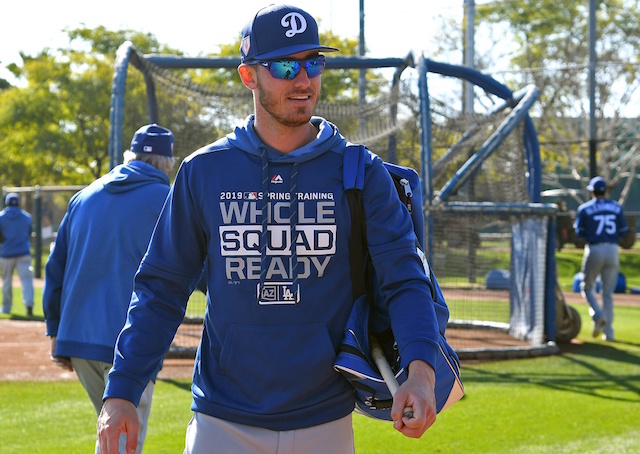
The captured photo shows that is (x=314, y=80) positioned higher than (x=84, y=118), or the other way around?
(x=84, y=118)

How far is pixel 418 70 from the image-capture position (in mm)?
11727

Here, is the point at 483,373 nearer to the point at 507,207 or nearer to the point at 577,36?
the point at 507,207

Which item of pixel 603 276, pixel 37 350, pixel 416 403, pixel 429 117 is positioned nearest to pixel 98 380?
pixel 416 403

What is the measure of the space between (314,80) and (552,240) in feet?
32.5

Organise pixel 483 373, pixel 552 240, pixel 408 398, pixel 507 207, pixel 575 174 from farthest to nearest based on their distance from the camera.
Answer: pixel 575 174, pixel 552 240, pixel 507 207, pixel 483 373, pixel 408 398

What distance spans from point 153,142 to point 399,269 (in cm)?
283

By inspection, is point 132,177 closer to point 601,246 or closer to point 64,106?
point 601,246

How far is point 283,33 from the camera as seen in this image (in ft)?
9.64

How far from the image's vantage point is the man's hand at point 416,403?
2.49 meters

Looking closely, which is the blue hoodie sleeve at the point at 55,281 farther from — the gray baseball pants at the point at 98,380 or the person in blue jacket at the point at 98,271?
the gray baseball pants at the point at 98,380

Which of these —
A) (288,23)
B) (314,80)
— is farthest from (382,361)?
(288,23)

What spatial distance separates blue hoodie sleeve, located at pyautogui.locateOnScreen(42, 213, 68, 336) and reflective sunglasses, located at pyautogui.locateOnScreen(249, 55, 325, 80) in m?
2.51

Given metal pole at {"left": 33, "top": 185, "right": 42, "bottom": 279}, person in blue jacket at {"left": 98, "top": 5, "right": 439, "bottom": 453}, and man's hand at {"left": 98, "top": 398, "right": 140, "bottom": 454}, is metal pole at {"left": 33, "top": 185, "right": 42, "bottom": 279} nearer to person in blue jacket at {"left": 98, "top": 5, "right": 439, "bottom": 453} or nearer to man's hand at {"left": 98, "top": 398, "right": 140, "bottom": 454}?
person in blue jacket at {"left": 98, "top": 5, "right": 439, "bottom": 453}

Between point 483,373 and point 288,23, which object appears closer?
point 288,23
